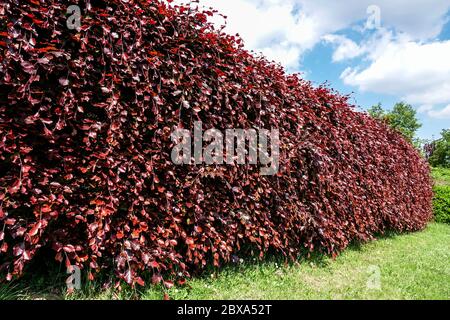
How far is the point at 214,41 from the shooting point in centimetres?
312

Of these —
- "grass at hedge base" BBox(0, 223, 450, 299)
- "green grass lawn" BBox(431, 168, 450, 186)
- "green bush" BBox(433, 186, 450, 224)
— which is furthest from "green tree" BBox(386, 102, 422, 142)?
"grass at hedge base" BBox(0, 223, 450, 299)

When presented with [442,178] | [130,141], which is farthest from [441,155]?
[130,141]

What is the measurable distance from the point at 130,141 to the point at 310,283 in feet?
8.17

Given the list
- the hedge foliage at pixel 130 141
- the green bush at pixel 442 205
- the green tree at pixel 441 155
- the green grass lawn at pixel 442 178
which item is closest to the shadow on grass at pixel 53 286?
the hedge foliage at pixel 130 141

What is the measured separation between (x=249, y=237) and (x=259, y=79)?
1.84m

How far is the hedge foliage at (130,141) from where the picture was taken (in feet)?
7.25

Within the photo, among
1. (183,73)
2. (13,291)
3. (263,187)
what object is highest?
(183,73)

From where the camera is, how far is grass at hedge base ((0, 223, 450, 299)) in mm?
2623

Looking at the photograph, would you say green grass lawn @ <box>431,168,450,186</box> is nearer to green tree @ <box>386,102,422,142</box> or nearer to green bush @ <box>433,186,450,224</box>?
green bush @ <box>433,186,450,224</box>

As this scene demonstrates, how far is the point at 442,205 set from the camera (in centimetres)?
1091

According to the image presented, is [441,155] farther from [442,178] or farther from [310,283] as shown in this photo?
[310,283]

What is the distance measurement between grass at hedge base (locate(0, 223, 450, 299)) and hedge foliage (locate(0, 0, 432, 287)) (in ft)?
0.65
